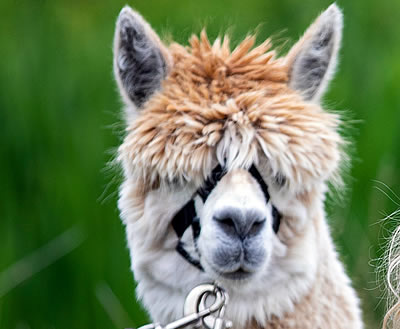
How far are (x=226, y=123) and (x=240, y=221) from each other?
0.29m

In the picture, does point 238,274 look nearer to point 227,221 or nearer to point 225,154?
point 227,221

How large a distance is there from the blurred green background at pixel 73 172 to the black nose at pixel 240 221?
6.09 feet

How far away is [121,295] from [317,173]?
6.94 feet

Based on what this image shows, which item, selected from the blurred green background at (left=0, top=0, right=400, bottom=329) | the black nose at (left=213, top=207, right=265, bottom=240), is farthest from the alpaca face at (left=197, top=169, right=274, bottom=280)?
the blurred green background at (left=0, top=0, right=400, bottom=329)

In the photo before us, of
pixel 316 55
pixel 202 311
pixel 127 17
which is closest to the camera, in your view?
pixel 202 311

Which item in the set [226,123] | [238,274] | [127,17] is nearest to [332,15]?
[226,123]

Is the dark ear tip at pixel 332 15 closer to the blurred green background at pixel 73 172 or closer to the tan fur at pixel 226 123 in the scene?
the tan fur at pixel 226 123

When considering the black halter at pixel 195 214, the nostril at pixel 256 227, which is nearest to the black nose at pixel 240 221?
the nostril at pixel 256 227

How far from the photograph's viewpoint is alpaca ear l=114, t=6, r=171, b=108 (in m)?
2.69

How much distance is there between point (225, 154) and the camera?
2.52 m

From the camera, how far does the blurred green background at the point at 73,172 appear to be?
455 cm

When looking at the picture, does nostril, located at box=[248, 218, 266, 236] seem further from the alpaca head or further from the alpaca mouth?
the alpaca mouth

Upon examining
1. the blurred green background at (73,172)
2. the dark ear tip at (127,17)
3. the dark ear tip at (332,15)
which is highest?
the dark ear tip at (127,17)

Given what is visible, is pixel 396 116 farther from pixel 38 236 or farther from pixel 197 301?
pixel 197 301
